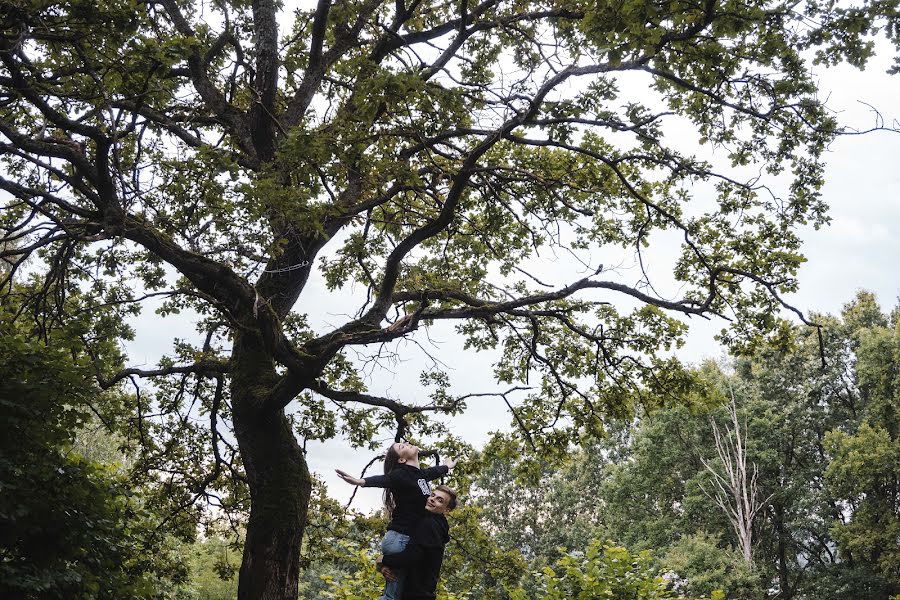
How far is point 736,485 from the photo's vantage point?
27500 millimetres

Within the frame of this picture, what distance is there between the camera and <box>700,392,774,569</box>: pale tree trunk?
26969 millimetres

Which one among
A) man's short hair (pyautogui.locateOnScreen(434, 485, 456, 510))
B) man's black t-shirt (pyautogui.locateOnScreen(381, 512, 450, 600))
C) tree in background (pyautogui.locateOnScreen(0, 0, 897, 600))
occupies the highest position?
tree in background (pyautogui.locateOnScreen(0, 0, 897, 600))

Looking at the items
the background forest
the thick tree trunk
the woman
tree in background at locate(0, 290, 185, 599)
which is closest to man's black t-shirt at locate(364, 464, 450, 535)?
the woman

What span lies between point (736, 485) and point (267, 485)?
2331 cm

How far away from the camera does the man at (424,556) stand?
545 centimetres

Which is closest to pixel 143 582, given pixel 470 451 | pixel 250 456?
pixel 250 456

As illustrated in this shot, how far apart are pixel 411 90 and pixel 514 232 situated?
557cm

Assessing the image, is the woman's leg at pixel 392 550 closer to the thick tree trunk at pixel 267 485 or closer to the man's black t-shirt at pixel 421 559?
the man's black t-shirt at pixel 421 559

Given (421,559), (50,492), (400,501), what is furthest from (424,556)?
(50,492)

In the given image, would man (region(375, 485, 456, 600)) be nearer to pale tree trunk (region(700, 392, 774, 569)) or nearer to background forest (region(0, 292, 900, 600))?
background forest (region(0, 292, 900, 600))

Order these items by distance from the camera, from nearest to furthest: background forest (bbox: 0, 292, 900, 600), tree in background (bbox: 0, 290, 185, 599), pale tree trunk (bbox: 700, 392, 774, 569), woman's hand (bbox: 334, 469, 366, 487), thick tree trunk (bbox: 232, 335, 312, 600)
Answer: woman's hand (bbox: 334, 469, 366, 487) < tree in background (bbox: 0, 290, 185, 599) < thick tree trunk (bbox: 232, 335, 312, 600) < background forest (bbox: 0, 292, 900, 600) < pale tree trunk (bbox: 700, 392, 774, 569)

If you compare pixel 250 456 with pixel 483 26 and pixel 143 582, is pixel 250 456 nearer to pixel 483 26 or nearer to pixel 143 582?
pixel 143 582

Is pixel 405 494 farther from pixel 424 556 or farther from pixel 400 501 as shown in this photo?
pixel 424 556

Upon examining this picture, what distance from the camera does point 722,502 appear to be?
2825cm
